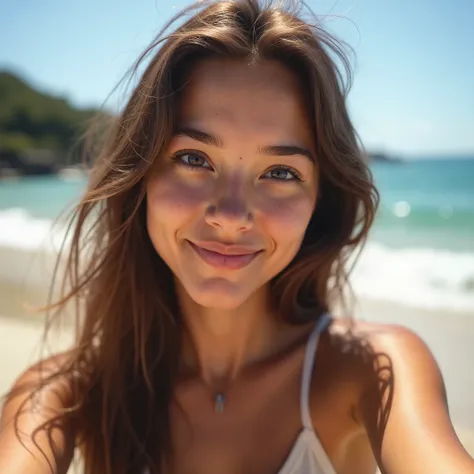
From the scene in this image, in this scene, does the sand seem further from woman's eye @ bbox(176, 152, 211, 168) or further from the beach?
woman's eye @ bbox(176, 152, 211, 168)

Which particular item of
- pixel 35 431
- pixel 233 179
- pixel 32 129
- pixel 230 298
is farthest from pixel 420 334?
pixel 32 129

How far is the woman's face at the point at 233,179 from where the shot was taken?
1.63m

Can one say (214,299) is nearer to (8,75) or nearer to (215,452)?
(215,452)

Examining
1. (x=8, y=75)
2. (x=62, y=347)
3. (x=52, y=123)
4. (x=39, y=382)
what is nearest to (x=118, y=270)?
(x=39, y=382)

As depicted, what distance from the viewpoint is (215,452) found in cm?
187

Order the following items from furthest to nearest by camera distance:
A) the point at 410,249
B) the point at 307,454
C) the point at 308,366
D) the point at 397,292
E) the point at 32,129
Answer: the point at 32,129
the point at 410,249
the point at 397,292
the point at 308,366
the point at 307,454

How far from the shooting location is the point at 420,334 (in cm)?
473

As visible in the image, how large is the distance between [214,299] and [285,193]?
0.40m

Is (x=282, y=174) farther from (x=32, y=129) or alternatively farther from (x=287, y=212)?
(x=32, y=129)

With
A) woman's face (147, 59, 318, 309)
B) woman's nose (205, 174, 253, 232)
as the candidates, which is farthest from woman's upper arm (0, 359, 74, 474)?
woman's nose (205, 174, 253, 232)

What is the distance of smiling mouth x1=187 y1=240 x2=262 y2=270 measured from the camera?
5.49 ft

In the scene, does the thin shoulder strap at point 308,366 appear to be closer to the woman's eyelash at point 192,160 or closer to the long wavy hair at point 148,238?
the long wavy hair at point 148,238

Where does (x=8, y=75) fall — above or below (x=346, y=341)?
above

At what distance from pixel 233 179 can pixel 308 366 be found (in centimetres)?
74
